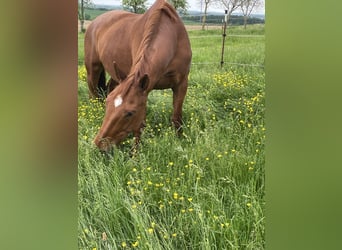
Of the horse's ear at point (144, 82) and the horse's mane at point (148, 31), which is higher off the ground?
the horse's mane at point (148, 31)

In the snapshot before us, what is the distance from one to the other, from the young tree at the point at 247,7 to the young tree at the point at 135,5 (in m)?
0.34

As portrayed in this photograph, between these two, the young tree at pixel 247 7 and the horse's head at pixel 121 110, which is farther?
the horse's head at pixel 121 110

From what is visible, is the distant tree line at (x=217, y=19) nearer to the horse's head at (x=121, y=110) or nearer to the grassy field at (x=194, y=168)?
the grassy field at (x=194, y=168)

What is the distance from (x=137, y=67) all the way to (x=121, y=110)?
153 mm

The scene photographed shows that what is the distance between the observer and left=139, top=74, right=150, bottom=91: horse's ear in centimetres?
A: 145

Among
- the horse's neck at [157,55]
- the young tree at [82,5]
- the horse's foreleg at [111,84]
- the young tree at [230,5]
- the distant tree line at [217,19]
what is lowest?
the horse's foreleg at [111,84]

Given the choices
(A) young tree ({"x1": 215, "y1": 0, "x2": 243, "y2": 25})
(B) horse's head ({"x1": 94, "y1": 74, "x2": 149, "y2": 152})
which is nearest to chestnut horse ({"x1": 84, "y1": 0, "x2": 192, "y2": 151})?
(B) horse's head ({"x1": 94, "y1": 74, "x2": 149, "y2": 152})

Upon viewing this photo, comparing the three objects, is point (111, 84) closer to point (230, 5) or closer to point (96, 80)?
point (96, 80)

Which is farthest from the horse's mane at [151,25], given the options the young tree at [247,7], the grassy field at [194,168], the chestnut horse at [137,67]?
the young tree at [247,7]

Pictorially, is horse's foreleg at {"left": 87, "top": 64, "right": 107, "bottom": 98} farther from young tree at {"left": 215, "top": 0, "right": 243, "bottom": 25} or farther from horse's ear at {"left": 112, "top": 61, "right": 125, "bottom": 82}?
young tree at {"left": 215, "top": 0, "right": 243, "bottom": 25}

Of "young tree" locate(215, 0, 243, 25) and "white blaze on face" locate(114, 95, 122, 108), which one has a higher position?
"young tree" locate(215, 0, 243, 25)

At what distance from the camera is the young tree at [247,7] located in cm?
136

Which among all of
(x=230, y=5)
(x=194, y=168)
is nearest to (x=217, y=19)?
(x=230, y=5)
